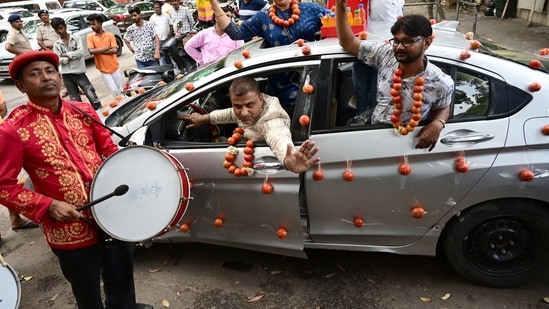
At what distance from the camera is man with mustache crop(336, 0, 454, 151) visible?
2.12m

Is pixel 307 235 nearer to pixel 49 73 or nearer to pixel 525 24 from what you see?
pixel 49 73

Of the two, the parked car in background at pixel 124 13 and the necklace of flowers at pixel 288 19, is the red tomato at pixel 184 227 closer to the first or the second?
the necklace of flowers at pixel 288 19

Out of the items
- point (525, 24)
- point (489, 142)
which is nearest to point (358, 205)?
point (489, 142)

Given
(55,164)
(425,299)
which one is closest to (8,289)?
(55,164)

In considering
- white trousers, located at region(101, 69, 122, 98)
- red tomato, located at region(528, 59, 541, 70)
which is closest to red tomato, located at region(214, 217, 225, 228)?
red tomato, located at region(528, 59, 541, 70)

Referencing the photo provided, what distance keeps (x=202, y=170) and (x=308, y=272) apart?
3.72 feet

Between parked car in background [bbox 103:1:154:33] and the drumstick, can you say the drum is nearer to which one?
the drumstick

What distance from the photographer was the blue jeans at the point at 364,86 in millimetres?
2467

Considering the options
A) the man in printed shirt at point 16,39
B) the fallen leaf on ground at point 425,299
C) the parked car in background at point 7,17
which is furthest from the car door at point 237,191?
the parked car in background at point 7,17

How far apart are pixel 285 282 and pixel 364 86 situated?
4.99 feet

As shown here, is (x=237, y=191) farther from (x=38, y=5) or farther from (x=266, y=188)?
(x=38, y=5)

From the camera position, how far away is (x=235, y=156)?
2508 millimetres

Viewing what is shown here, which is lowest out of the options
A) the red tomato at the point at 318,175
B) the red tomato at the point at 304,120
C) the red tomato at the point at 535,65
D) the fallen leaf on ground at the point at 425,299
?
the fallen leaf on ground at the point at 425,299

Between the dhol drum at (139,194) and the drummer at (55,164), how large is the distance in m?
0.09
